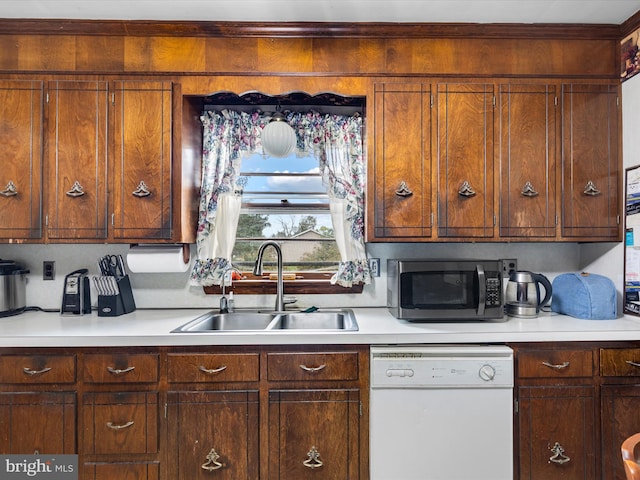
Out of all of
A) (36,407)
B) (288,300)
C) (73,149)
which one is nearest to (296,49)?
(73,149)

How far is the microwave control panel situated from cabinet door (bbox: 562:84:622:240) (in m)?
0.52

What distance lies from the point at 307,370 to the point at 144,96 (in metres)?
1.68

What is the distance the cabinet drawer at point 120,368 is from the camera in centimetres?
168

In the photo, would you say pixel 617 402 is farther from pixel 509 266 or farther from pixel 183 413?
pixel 183 413

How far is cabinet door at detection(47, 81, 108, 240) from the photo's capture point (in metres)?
1.97

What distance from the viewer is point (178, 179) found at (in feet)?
6.61

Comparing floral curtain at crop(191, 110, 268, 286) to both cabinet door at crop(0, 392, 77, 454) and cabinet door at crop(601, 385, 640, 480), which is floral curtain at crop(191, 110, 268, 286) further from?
cabinet door at crop(601, 385, 640, 480)

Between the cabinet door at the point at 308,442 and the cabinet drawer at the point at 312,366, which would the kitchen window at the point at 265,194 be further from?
the cabinet door at the point at 308,442

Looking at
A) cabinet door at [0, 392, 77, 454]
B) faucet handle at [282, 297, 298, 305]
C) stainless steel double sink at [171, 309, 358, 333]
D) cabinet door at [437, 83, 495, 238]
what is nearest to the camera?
cabinet door at [0, 392, 77, 454]

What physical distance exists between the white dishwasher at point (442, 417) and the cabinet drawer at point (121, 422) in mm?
1026

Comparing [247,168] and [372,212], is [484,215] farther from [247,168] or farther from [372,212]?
[247,168]

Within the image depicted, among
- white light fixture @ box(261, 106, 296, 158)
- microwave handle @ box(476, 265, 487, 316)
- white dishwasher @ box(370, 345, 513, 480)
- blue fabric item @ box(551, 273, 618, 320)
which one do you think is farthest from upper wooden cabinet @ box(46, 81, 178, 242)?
blue fabric item @ box(551, 273, 618, 320)

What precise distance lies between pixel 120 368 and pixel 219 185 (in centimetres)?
114

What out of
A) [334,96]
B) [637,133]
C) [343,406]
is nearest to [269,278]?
[343,406]
